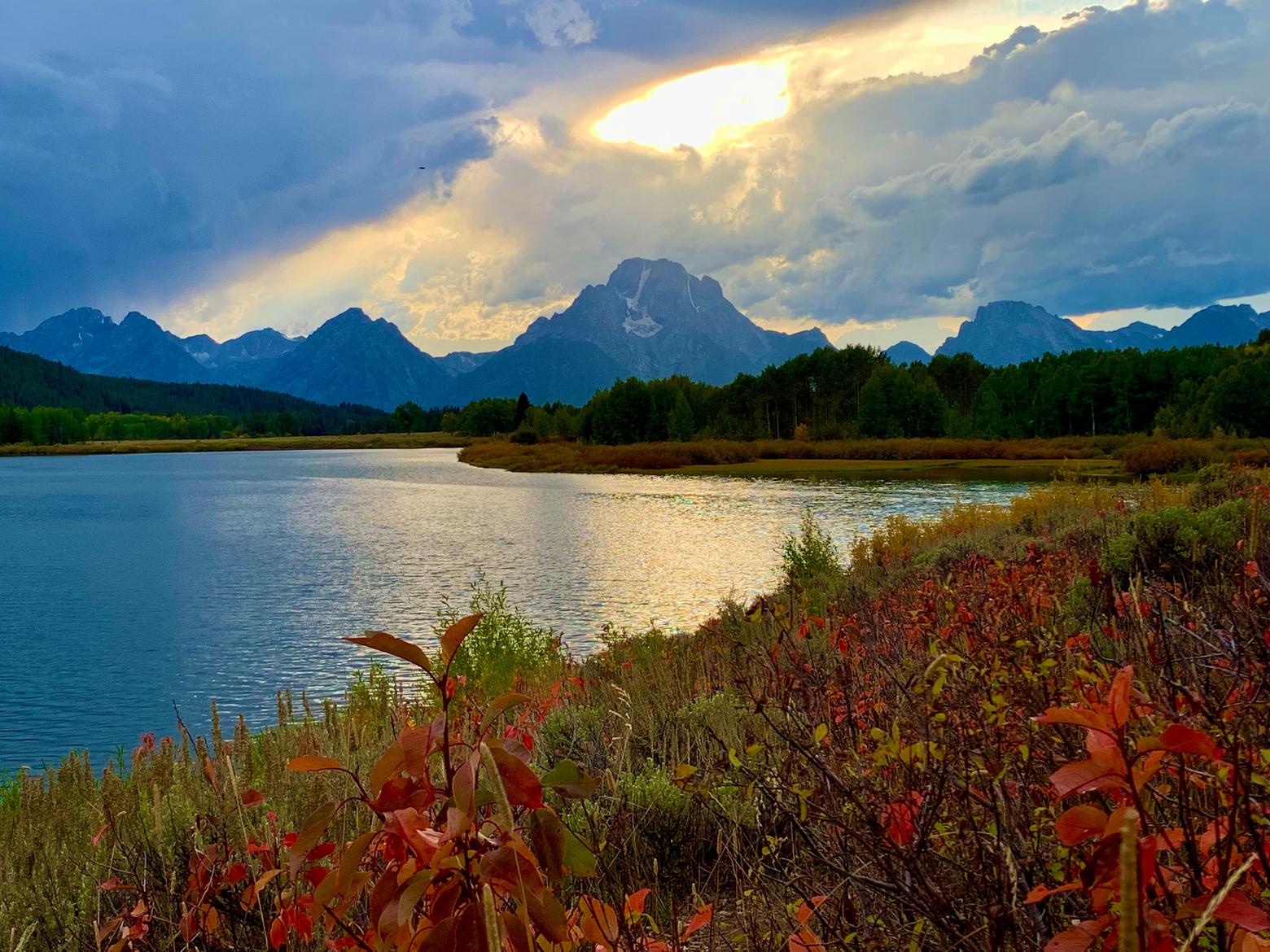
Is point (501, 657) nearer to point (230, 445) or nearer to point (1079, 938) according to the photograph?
point (1079, 938)

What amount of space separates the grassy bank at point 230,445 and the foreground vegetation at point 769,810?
149747 mm

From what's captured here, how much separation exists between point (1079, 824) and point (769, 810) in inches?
115

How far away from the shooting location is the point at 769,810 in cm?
379

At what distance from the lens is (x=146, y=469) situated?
9250 centimetres

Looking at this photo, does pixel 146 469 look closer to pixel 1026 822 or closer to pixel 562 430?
pixel 562 430

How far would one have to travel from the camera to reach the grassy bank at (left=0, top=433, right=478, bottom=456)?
155 m

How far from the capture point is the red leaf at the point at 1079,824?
1041 millimetres

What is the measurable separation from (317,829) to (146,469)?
104881mm

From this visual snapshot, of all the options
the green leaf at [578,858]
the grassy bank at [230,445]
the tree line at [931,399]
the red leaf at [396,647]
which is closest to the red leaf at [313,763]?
the red leaf at [396,647]

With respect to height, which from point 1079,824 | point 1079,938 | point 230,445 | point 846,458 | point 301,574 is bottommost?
point 301,574

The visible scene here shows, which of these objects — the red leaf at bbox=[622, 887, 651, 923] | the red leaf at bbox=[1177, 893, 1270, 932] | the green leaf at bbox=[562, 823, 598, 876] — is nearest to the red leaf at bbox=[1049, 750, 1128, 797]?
the red leaf at bbox=[1177, 893, 1270, 932]

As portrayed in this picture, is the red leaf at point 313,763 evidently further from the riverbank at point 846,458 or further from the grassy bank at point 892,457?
the riverbank at point 846,458

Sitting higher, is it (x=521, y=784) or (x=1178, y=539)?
(x=521, y=784)

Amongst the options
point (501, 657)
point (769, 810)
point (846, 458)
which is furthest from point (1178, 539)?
point (846, 458)
